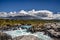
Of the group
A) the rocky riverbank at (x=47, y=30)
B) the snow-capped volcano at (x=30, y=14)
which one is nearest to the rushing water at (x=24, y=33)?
the rocky riverbank at (x=47, y=30)

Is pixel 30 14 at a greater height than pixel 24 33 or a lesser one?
greater

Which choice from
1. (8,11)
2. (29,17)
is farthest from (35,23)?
(8,11)

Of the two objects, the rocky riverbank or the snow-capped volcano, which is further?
the snow-capped volcano

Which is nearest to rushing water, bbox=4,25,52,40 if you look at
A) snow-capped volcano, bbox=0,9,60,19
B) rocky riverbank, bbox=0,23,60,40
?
rocky riverbank, bbox=0,23,60,40

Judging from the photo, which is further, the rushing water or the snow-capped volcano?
the snow-capped volcano

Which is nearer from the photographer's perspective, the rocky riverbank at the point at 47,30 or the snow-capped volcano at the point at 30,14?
the rocky riverbank at the point at 47,30

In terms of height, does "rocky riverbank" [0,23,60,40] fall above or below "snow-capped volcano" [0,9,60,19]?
below

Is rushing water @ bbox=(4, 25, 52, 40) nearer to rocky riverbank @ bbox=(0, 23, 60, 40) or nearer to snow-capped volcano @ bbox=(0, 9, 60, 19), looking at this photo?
rocky riverbank @ bbox=(0, 23, 60, 40)

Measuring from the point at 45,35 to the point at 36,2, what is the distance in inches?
42.3

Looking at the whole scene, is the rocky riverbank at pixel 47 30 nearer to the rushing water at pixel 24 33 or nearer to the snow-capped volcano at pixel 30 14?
the rushing water at pixel 24 33

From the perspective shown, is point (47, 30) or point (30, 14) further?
point (30, 14)

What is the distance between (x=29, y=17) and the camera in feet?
14.1

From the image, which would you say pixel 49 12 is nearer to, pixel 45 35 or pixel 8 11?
pixel 45 35

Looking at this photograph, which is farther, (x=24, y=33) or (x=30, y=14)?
(x=30, y=14)
